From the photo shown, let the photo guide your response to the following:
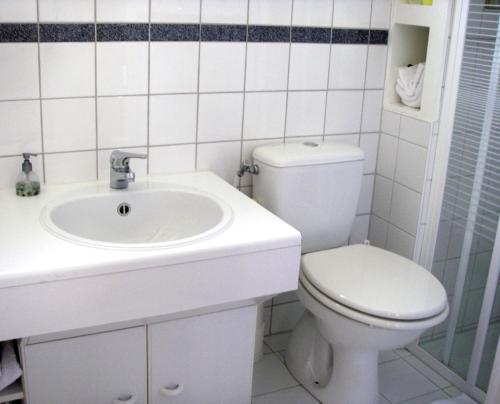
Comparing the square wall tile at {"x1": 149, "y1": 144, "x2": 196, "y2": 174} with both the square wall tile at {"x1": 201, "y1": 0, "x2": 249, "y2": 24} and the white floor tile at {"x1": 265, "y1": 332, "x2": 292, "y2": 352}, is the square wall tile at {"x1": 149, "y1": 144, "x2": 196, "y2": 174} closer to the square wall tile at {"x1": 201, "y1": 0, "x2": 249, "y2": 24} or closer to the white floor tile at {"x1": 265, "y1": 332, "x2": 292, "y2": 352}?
the square wall tile at {"x1": 201, "y1": 0, "x2": 249, "y2": 24}

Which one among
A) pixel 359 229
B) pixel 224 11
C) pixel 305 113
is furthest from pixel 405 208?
pixel 224 11

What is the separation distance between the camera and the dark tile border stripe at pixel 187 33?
Result: 1.79 metres

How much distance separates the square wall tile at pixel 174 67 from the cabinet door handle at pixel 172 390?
2.88 feet

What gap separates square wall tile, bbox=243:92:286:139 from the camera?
7.12 ft

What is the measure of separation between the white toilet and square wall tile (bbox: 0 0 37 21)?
0.80 m

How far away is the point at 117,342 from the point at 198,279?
28 cm

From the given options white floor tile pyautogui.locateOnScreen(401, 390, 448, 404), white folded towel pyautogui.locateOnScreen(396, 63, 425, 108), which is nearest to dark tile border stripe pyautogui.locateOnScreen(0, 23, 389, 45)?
white folded towel pyautogui.locateOnScreen(396, 63, 425, 108)

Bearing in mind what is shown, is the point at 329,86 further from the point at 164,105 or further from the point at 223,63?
the point at 164,105

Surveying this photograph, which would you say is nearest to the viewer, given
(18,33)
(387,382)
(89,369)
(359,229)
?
(89,369)

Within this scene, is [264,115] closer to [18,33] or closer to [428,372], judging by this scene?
[18,33]

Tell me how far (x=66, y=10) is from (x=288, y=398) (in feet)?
4.64

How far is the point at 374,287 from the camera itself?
6.39 feet

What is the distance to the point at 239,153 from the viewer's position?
2.21 metres

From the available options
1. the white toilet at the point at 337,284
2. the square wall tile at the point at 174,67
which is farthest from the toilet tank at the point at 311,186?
the square wall tile at the point at 174,67
